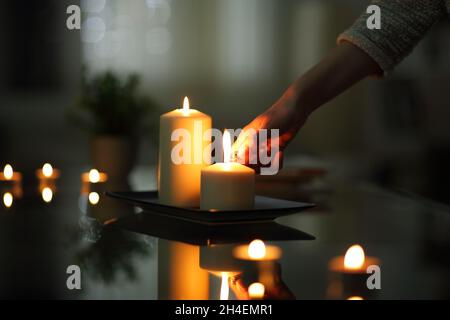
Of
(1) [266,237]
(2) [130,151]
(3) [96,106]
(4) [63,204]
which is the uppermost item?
(3) [96,106]

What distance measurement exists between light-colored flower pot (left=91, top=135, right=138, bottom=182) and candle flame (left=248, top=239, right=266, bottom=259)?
1.04 m

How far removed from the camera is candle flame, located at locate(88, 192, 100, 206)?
5.03ft

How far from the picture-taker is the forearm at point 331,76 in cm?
145

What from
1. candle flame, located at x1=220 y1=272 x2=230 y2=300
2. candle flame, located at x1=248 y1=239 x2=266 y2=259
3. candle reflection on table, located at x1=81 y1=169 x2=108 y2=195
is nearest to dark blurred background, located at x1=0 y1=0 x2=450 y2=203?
candle reflection on table, located at x1=81 y1=169 x2=108 y2=195

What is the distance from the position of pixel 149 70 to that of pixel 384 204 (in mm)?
1595

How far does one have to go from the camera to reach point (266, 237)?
1.11m

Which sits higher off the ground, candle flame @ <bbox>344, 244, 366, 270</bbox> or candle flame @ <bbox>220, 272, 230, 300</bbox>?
candle flame @ <bbox>344, 244, 366, 270</bbox>

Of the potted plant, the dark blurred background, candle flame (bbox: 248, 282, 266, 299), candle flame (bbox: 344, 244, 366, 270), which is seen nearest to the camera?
candle flame (bbox: 248, 282, 266, 299)

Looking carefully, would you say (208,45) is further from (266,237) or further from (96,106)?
(266,237)

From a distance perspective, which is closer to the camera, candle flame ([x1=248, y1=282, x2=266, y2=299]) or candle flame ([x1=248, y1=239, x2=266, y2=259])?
candle flame ([x1=248, y1=282, x2=266, y2=299])

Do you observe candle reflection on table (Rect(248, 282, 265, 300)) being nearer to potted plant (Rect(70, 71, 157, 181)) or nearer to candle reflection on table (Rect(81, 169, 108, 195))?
candle reflection on table (Rect(81, 169, 108, 195))
